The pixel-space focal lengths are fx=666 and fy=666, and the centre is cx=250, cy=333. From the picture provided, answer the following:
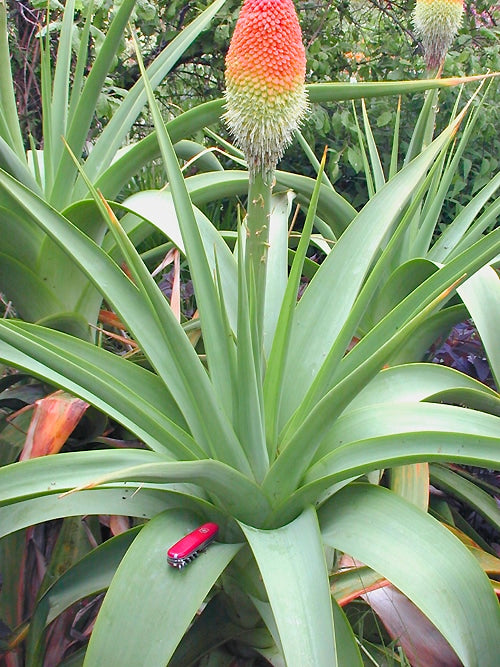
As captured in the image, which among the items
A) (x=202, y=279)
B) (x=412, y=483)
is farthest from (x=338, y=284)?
(x=412, y=483)

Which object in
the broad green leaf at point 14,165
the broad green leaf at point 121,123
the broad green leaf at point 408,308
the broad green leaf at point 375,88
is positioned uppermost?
the broad green leaf at point 121,123

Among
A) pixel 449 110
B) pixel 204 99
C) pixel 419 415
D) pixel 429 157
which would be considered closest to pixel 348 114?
pixel 449 110

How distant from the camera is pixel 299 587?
0.75m

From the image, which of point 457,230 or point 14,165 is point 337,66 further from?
point 14,165

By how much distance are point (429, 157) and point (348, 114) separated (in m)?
1.56

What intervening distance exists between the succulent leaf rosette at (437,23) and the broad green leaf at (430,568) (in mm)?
1168

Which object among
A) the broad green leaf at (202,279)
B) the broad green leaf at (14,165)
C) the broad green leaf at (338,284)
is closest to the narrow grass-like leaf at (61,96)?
the broad green leaf at (14,165)

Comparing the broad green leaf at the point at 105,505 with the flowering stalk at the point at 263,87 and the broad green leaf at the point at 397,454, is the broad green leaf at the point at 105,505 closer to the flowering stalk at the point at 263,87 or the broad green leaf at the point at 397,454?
the broad green leaf at the point at 397,454

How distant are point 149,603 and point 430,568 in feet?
1.09

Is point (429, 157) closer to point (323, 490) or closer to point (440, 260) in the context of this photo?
point (440, 260)

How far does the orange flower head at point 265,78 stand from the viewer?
0.77 m

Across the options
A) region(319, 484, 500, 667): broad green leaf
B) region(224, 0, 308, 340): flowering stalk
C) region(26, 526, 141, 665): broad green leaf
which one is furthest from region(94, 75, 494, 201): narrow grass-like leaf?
region(26, 526, 141, 665): broad green leaf

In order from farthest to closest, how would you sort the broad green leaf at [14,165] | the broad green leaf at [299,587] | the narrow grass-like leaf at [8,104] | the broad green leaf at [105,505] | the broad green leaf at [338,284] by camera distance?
the narrow grass-like leaf at [8,104] → the broad green leaf at [14,165] → the broad green leaf at [338,284] → the broad green leaf at [105,505] → the broad green leaf at [299,587]

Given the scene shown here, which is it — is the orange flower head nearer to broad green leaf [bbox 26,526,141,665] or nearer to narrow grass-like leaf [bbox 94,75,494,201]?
narrow grass-like leaf [bbox 94,75,494,201]
